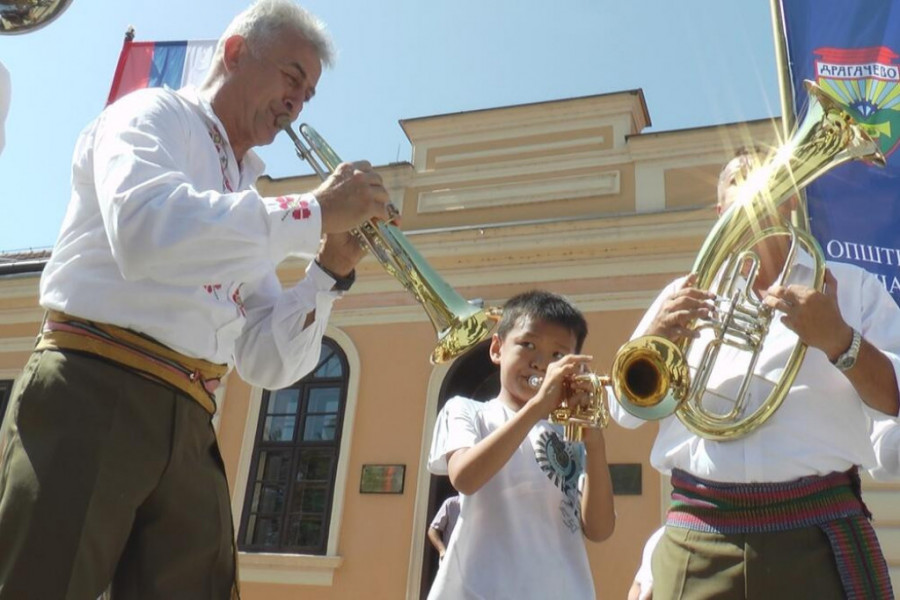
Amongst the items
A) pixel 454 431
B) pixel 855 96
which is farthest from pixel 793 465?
pixel 855 96

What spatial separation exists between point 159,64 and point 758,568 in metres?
7.78

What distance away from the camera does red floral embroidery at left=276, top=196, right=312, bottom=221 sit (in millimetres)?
1684

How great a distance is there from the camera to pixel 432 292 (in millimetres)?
2471

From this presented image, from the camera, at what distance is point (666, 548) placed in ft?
6.63

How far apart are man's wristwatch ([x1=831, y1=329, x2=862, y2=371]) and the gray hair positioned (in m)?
1.59

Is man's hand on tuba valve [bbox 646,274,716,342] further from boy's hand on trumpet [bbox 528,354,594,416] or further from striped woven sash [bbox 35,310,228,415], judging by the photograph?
striped woven sash [bbox 35,310,228,415]

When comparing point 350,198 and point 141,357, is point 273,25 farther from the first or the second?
point 141,357

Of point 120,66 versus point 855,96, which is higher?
point 120,66

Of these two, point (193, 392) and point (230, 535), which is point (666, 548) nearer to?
point (230, 535)

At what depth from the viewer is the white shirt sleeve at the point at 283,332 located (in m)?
2.12

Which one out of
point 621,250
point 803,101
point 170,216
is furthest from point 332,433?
point 170,216

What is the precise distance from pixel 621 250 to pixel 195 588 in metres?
6.38

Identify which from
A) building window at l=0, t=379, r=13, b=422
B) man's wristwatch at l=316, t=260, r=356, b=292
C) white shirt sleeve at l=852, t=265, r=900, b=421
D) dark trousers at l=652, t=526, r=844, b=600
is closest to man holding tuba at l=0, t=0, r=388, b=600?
man's wristwatch at l=316, t=260, r=356, b=292

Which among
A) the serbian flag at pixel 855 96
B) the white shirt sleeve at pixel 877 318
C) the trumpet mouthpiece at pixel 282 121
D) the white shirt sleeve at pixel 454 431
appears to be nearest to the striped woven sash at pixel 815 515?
the white shirt sleeve at pixel 877 318
